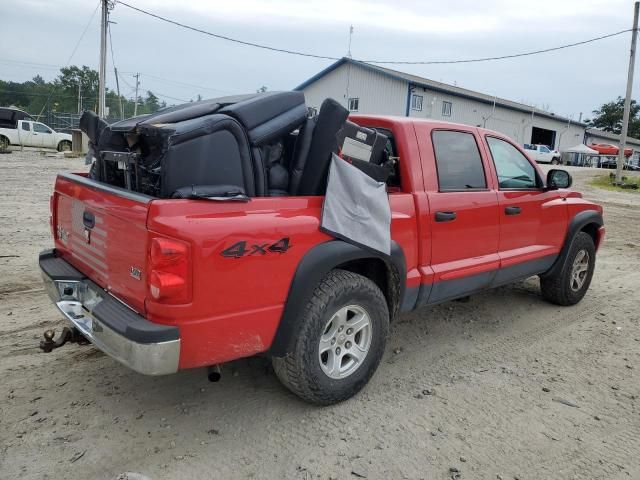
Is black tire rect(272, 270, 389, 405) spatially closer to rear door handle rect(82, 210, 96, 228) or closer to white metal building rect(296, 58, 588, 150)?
rear door handle rect(82, 210, 96, 228)

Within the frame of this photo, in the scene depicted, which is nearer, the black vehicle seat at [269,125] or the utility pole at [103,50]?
the black vehicle seat at [269,125]

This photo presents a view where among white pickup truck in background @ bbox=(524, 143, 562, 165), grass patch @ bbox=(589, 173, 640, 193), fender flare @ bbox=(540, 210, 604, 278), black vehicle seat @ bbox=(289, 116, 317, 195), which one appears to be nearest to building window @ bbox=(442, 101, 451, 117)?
white pickup truck in background @ bbox=(524, 143, 562, 165)

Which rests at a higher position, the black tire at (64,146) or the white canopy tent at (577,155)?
the white canopy tent at (577,155)

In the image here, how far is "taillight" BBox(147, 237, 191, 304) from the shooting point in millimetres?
2402

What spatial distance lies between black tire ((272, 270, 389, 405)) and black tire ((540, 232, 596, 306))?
2718 mm

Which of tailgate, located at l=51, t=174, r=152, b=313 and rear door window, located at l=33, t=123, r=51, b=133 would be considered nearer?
tailgate, located at l=51, t=174, r=152, b=313

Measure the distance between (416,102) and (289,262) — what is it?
33.9m

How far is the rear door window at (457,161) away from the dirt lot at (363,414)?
4.46 ft

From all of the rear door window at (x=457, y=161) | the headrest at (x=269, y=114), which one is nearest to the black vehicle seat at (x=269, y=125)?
the headrest at (x=269, y=114)

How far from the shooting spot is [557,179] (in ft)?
15.9

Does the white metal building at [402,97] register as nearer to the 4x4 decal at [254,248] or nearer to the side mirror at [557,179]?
the side mirror at [557,179]

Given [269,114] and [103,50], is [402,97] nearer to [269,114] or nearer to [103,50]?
[103,50]

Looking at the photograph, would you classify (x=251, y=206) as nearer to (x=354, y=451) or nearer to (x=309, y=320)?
(x=309, y=320)

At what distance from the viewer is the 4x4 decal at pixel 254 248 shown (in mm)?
2555
